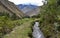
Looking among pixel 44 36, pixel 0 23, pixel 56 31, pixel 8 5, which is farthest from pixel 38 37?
pixel 8 5

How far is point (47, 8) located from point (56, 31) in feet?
33.4

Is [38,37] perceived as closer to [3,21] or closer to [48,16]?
[48,16]

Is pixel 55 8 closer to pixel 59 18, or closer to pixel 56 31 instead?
pixel 59 18

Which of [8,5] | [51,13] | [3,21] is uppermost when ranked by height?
[51,13]

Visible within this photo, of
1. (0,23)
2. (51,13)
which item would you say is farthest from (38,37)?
(0,23)

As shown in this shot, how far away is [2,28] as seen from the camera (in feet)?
118

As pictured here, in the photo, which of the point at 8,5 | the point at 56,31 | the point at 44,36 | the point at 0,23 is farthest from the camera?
the point at 8,5

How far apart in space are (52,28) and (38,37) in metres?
2.54

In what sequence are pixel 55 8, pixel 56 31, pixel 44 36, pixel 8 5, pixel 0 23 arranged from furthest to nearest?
pixel 8 5
pixel 0 23
pixel 55 8
pixel 44 36
pixel 56 31

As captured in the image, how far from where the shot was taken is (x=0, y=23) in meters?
38.1

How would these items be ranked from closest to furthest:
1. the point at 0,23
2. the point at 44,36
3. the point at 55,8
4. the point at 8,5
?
the point at 44,36
the point at 55,8
the point at 0,23
the point at 8,5

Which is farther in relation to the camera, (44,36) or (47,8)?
(47,8)

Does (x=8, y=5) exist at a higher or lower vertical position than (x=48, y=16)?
lower

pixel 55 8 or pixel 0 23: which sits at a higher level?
pixel 55 8
